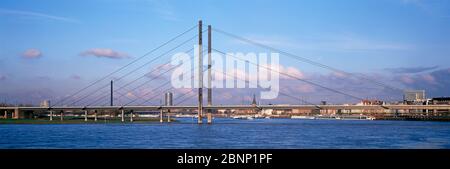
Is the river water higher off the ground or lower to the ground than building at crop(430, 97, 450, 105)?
lower

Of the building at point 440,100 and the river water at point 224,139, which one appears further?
the building at point 440,100

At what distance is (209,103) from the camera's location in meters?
88.7

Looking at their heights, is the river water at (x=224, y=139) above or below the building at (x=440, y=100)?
below

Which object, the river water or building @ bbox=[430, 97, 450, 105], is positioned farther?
building @ bbox=[430, 97, 450, 105]

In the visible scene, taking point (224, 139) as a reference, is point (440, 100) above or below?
above

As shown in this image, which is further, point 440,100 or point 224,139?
point 440,100
